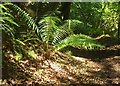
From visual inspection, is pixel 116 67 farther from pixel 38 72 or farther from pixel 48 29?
pixel 38 72

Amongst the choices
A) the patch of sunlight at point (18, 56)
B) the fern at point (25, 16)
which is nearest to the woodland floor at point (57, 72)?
the patch of sunlight at point (18, 56)

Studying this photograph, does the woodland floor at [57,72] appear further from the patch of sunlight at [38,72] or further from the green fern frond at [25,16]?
the green fern frond at [25,16]

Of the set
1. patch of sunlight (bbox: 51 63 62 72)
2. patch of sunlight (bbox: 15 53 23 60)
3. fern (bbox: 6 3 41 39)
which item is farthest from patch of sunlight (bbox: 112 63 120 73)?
patch of sunlight (bbox: 15 53 23 60)

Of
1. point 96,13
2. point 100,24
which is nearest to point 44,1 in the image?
point 96,13

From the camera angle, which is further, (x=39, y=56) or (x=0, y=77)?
(x=39, y=56)

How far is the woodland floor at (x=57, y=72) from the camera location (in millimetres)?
4957

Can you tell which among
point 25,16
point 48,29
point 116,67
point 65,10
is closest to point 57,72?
point 48,29

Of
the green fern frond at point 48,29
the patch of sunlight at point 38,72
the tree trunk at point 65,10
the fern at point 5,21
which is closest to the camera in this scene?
the fern at point 5,21

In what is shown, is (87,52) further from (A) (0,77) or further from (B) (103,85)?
(A) (0,77)

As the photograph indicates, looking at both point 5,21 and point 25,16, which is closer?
point 5,21

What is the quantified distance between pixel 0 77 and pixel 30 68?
0.97 metres

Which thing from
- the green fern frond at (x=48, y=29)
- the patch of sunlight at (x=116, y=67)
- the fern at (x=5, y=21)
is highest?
the fern at (x=5, y=21)

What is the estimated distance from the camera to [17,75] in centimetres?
496

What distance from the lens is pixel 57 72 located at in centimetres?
596
